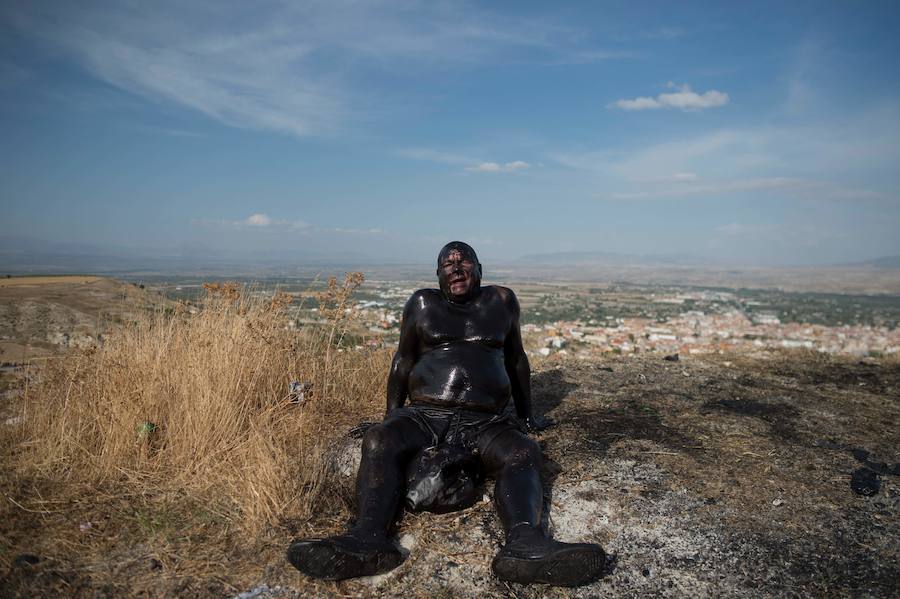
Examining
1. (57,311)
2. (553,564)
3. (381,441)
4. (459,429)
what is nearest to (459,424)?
(459,429)

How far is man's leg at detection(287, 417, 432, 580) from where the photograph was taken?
2.51m

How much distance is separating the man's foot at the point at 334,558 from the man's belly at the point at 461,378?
1.25 m

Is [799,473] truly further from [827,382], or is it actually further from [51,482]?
[51,482]

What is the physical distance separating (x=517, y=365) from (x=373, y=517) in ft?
6.13

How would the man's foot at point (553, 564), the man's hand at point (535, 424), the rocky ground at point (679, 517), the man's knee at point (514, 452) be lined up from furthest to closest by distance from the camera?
the man's hand at point (535, 424)
the man's knee at point (514, 452)
the rocky ground at point (679, 517)
the man's foot at point (553, 564)

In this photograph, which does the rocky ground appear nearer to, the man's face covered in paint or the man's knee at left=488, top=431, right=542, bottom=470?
the man's knee at left=488, top=431, right=542, bottom=470

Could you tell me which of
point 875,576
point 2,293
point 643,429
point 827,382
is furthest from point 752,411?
point 2,293

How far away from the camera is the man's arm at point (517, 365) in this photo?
13.4 feet

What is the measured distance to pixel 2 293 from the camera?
8227 millimetres

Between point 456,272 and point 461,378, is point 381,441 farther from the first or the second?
point 456,272

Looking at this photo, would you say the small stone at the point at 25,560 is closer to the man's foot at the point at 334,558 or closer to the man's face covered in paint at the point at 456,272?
the man's foot at the point at 334,558

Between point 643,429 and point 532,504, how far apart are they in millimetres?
2327

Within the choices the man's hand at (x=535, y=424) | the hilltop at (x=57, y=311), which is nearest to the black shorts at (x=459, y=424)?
the man's hand at (x=535, y=424)

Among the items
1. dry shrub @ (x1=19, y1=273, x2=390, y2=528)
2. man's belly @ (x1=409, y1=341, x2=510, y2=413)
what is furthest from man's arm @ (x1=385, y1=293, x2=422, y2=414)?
dry shrub @ (x1=19, y1=273, x2=390, y2=528)
